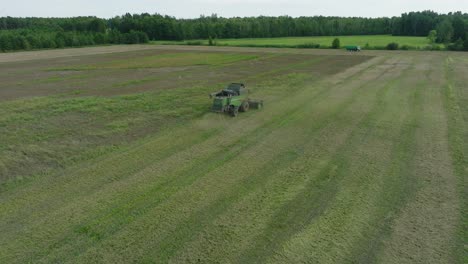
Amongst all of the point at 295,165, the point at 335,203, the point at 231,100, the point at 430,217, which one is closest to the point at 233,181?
the point at 295,165

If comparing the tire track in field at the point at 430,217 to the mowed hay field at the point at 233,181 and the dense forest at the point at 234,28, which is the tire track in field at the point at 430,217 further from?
the dense forest at the point at 234,28

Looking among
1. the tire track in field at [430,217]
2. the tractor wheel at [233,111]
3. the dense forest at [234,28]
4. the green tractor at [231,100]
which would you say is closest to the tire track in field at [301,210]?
the tire track in field at [430,217]

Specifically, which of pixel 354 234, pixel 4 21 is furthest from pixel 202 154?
pixel 4 21

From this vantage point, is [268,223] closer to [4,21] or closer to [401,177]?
[401,177]

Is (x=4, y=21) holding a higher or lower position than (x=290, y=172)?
higher

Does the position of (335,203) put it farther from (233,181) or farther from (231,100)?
(231,100)

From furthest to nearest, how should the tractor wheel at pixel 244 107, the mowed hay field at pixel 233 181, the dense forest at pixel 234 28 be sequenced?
1. the dense forest at pixel 234 28
2. the tractor wheel at pixel 244 107
3. the mowed hay field at pixel 233 181

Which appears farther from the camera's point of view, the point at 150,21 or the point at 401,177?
the point at 150,21

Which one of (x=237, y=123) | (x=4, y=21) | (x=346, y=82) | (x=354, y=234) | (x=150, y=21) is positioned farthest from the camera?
(x=4, y=21)
